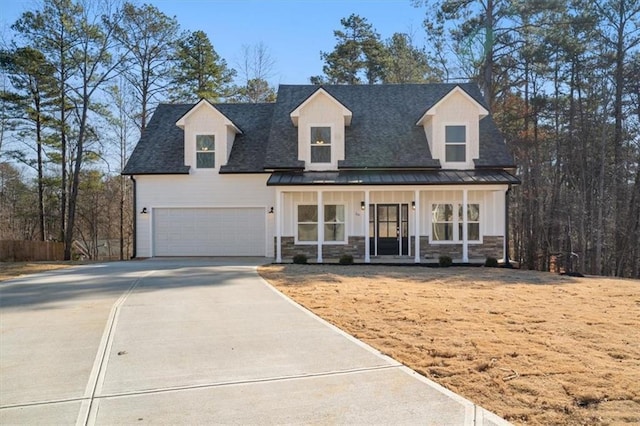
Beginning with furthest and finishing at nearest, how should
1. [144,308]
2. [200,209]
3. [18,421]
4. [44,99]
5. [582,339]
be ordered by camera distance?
1. [44,99]
2. [200,209]
3. [144,308]
4. [582,339]
5. [18,421]

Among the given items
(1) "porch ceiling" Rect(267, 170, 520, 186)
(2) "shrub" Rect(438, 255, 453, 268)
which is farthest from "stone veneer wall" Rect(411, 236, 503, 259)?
(1) "porch ceiling" Rect(267, 170, 520, 186)

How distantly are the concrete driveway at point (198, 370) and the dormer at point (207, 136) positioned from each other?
1078cm

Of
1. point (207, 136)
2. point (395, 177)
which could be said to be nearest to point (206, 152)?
point (207, 136)

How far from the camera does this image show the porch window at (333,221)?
58.1 feet

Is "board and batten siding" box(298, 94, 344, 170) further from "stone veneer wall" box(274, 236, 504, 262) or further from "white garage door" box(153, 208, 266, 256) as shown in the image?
Answer: "white garage door" box(153, 208, 266, 256)

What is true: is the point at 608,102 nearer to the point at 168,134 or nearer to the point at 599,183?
the point at 599,183

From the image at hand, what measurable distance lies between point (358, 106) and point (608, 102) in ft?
43.0

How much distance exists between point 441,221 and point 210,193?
9.13m

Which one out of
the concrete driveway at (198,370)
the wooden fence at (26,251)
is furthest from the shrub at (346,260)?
the wooden fence at (26,251)

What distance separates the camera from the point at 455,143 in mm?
17859

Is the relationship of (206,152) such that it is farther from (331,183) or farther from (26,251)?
(26,251)

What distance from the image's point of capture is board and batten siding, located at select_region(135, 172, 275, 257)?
61.5ft

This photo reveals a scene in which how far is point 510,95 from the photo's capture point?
27.6 metres

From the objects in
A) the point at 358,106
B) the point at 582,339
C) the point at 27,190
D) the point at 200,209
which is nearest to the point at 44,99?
the point at 27,190
